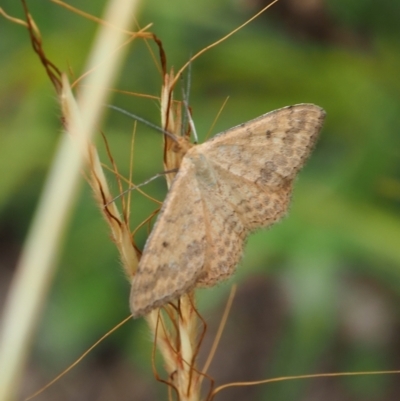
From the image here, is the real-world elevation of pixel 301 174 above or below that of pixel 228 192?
below

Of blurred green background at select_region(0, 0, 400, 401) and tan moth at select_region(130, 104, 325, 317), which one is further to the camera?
blurred green background at select_region(0, 0, 400, 401)

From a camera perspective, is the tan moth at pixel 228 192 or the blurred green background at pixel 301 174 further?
the blurred green background at pixel 301 174

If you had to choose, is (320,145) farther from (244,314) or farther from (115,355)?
(115,355)

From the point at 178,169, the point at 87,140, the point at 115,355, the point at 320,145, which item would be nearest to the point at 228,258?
the point at 178,169

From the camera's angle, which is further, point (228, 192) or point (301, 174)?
point (301, 174)
